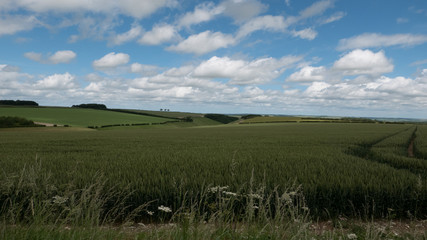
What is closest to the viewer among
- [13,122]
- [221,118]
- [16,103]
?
[13,122]

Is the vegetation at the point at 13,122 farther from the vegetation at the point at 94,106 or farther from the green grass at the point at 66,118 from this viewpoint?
the vegetation at the point at 94,106

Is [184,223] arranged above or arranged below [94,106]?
below

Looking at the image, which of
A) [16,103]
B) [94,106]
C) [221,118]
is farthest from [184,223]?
[94,106]

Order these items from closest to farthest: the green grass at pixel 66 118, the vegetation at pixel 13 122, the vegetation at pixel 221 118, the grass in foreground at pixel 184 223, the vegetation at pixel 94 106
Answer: the grass in foreground at pixel 184 223 < the vegetation at pixel 13 122 < the green grass at pixel 66 118 < the vegetation at pixel 94 106 < the vegetation at pixel 221 118

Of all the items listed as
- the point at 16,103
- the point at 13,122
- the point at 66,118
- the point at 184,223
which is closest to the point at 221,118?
the point at 66,118

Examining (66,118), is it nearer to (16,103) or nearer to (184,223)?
(16,103)

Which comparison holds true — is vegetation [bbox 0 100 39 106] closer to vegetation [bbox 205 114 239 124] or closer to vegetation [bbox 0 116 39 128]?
vegetation [bbox 0 116 39 128]

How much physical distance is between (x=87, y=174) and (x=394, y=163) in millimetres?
13441

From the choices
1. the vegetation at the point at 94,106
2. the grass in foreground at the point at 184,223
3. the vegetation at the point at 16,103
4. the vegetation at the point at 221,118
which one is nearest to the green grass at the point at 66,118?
the vegetation at the point at 16,103

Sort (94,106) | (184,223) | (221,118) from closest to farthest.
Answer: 1. (184,223)
2. (94,106)
3. (221,118)

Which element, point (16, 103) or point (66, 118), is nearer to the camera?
point (66, 118)

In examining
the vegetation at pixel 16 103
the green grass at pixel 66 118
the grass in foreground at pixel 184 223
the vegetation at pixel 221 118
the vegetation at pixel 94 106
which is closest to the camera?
the grass in foreground at pixel 184 223

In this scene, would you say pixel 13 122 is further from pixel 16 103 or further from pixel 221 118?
pixel 221 118

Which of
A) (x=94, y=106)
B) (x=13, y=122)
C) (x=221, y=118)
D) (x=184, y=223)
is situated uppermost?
(x=94, y=106)
